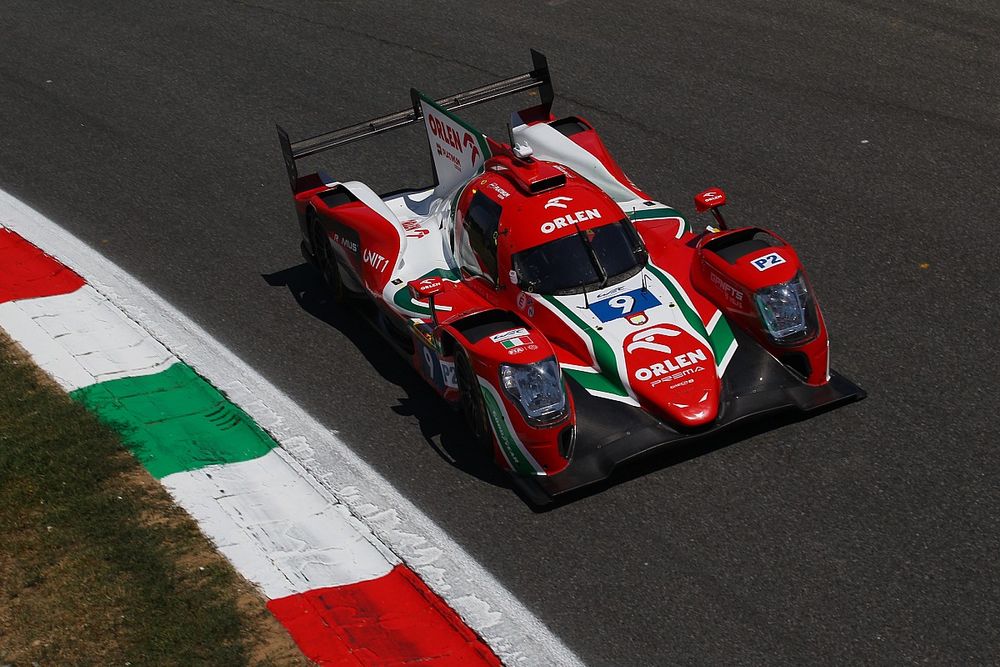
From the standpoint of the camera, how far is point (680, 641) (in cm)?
627

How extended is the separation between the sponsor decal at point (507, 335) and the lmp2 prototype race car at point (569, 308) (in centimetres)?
1

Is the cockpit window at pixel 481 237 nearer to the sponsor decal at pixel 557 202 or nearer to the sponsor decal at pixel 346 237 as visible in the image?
the sponsor decal at pixel 557 202

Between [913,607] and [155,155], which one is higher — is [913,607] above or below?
below

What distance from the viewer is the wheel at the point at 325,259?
9.70 metres

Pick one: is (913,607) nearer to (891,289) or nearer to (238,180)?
(891,289)

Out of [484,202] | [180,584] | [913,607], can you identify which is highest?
[484,202]

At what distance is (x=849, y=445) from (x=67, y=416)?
4.87 metres

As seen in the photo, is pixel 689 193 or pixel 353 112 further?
pixel 353 112

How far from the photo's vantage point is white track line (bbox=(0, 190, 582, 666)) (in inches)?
253

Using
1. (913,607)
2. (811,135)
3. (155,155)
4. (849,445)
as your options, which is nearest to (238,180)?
(155,155)

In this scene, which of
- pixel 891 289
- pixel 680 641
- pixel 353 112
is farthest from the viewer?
pixel 353 112

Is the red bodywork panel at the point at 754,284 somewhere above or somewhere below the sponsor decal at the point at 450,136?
below

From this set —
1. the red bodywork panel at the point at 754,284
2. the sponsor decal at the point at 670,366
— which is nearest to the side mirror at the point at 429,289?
the sponsor decal at the point at 670,366

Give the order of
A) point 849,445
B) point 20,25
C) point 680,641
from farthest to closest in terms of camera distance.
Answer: point 20,25 < point 849,445 < point 680,641
